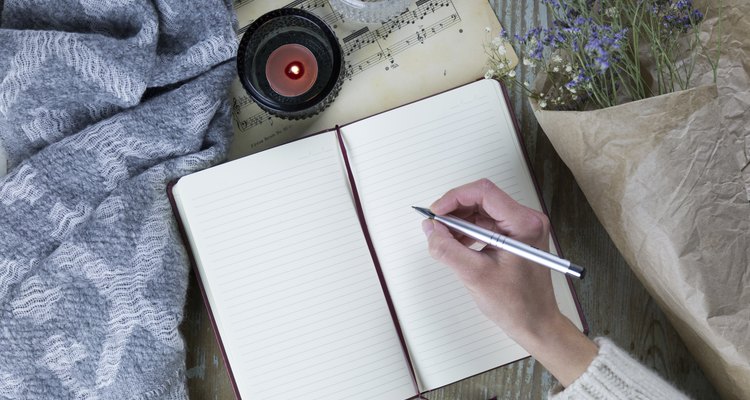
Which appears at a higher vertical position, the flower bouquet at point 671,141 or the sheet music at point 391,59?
the sheet music at point 391,59

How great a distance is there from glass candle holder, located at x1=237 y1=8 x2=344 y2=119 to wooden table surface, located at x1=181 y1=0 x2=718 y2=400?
0.27m

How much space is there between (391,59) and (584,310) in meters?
0.46

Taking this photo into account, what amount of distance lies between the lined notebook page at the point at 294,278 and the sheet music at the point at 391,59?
0.08 meters

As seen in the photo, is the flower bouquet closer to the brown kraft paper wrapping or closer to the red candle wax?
the brown kraft paper wrapping

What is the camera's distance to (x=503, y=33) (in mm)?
783

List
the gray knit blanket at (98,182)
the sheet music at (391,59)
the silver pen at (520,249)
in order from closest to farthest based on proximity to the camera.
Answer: the silver pen at (520,249), the gray knit blanket at (98,182), the sheet music at (391,59)

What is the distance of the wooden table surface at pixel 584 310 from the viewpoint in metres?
0.90

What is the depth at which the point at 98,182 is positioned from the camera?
818mm

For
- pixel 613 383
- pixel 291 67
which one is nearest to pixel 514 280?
pixel 613 383

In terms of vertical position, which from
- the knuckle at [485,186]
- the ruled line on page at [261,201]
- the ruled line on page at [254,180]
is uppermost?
the ruled line on page at [254,180]

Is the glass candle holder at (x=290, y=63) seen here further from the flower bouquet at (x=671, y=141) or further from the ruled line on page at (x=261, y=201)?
the flower bouquet at (x=671, y=141)

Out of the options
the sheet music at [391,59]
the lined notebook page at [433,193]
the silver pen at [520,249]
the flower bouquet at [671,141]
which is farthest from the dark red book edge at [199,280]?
the flower bouquet at [671,141]

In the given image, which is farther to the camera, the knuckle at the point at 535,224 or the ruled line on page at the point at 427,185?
the ruled line on page at the point at 427,185

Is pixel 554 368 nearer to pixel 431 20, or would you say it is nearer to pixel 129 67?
pixel 431 20
